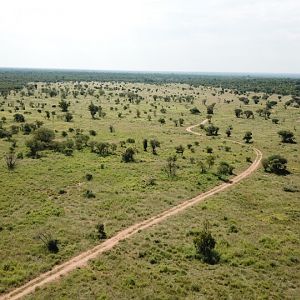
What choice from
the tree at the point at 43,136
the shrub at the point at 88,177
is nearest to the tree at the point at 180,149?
the shrub at the point at 88,177

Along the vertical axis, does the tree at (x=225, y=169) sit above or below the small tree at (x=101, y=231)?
above

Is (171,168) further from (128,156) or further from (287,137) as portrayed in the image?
(287,137)

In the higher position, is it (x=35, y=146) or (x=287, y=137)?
(x=287, y=137)

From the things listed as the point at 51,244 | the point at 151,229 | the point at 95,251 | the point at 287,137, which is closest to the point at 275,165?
the point at 287,137

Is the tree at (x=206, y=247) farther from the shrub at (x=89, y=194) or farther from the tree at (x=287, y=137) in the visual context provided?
the tree at (x=287, y=137)

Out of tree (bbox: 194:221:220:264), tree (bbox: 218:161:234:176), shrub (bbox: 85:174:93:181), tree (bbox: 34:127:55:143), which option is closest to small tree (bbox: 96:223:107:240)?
tree (bbox: 194:221:220:264)

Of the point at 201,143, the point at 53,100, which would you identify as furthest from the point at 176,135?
the point at 53,100

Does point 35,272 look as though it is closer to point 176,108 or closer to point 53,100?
point 176,108
